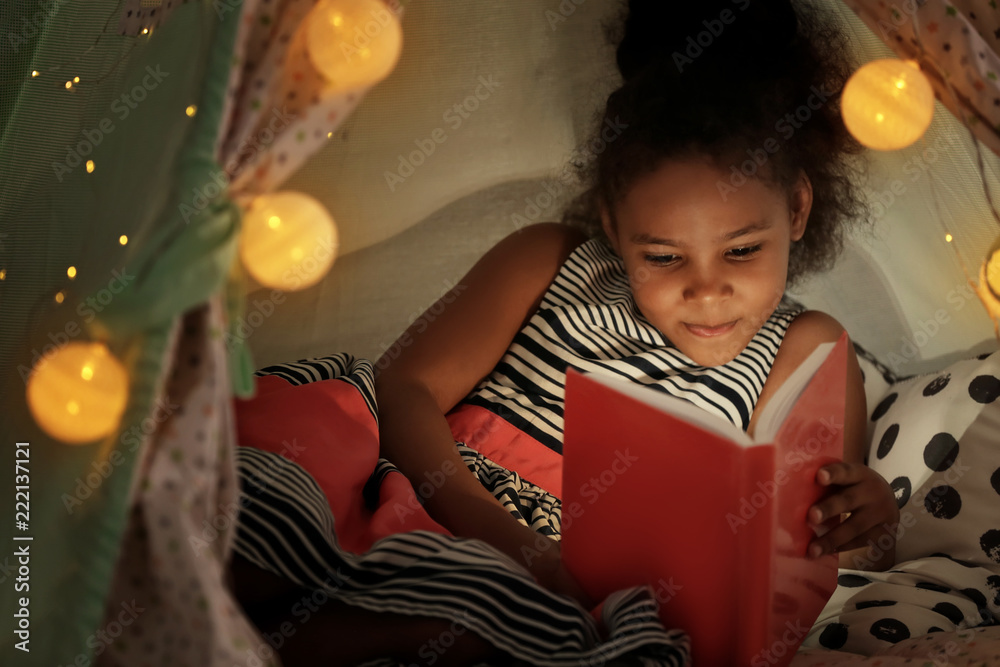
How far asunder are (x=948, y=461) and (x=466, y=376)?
0.69 m

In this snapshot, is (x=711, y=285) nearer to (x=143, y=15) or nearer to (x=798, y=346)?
(x=798, y=346)

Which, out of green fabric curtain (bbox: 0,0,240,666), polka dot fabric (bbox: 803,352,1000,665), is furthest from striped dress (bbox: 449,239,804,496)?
green fabric curtain (bbox: 0,0,240,666)

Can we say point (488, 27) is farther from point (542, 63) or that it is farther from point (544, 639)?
point (544, 639)

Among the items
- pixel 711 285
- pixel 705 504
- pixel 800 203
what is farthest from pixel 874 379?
pixel 705 504

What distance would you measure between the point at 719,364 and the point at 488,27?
2.28ft

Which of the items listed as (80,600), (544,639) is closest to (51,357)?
(80,600)

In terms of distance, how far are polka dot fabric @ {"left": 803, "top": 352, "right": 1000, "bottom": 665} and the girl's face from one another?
31cm

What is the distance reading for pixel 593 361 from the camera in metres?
1.17

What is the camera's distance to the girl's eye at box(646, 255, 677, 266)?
1.11 metres

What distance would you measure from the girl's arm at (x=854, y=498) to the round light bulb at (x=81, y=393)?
63cm

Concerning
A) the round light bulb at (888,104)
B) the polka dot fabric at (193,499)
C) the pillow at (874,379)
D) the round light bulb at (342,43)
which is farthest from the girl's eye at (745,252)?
the polka dot fabric at (193,499)

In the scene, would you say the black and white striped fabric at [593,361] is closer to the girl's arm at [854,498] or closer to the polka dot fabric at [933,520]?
the girl's arm at [854,498]

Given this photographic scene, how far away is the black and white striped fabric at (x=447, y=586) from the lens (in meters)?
0.69

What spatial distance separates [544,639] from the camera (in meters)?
0.69
